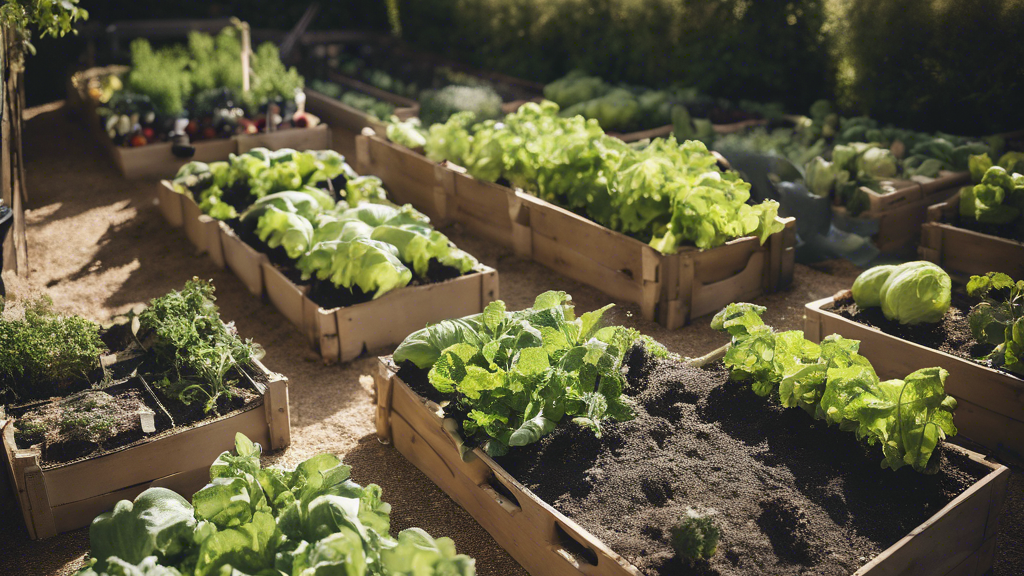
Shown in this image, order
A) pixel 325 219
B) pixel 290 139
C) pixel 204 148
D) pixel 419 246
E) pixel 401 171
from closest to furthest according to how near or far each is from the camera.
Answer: pixel 419 246, pixel 325 219, pixel 401 171, pixel 204 148, pixel 290 139

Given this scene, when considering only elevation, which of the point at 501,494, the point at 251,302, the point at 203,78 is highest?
the point at 203,78

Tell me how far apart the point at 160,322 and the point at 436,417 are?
1.14 metres

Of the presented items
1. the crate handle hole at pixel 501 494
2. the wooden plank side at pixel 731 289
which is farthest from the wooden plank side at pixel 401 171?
the crate handle hole at pixel 501 494

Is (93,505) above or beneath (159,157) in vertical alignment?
beneath

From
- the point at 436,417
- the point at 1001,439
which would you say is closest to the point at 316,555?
the point at 436,417

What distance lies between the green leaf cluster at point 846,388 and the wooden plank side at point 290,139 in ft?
14.7

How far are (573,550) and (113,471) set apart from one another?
151 cm

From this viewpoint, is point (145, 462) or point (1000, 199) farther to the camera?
point (1000, 199)

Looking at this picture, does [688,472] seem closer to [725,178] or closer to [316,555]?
[316,555]

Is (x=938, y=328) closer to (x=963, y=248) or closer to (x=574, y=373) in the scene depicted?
(x=963, y=248)

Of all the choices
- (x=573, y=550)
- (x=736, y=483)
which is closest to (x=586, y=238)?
(x=736, y=483)

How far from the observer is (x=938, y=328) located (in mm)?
3195

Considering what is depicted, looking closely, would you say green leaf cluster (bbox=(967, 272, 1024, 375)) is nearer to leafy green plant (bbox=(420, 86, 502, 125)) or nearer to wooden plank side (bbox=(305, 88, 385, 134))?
leafy green plant (bbox=(420, 86, 502, 125))

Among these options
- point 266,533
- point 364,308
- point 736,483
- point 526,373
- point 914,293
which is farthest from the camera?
point 364,308
